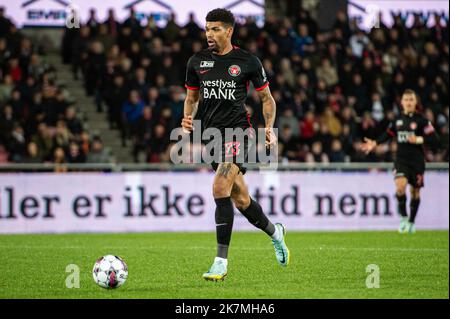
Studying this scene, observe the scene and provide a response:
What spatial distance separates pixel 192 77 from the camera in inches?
385

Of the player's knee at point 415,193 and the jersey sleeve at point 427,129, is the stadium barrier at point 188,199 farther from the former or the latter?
the jersey sleeve at point 427,129

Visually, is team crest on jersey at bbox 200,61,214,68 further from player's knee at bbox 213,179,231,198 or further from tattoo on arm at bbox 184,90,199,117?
player's knee at bbox 213,179,231,198

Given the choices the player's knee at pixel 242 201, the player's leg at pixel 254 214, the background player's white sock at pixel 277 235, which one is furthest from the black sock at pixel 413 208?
the player's knee at pixel 242 201

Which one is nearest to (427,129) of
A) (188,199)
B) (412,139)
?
(412,139)

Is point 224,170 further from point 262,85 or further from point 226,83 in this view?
point 262,85

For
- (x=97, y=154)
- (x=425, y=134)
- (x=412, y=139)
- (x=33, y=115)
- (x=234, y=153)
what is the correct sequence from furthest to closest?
(x=33, y=115) < (x=97, y=154) < (x=425, y=134) < (x=412, y=139) < (x=234, y=153)

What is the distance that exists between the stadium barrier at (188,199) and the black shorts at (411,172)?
1487mm

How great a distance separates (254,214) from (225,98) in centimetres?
124

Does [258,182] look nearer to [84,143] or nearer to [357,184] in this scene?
[357,184]

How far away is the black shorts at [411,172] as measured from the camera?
56.4 feet

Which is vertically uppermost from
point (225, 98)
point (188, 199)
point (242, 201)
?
point (225, 98)

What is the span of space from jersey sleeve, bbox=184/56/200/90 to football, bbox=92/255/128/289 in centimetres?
229

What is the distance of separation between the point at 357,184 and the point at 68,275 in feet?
33.4

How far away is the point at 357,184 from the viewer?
18.7 meters
